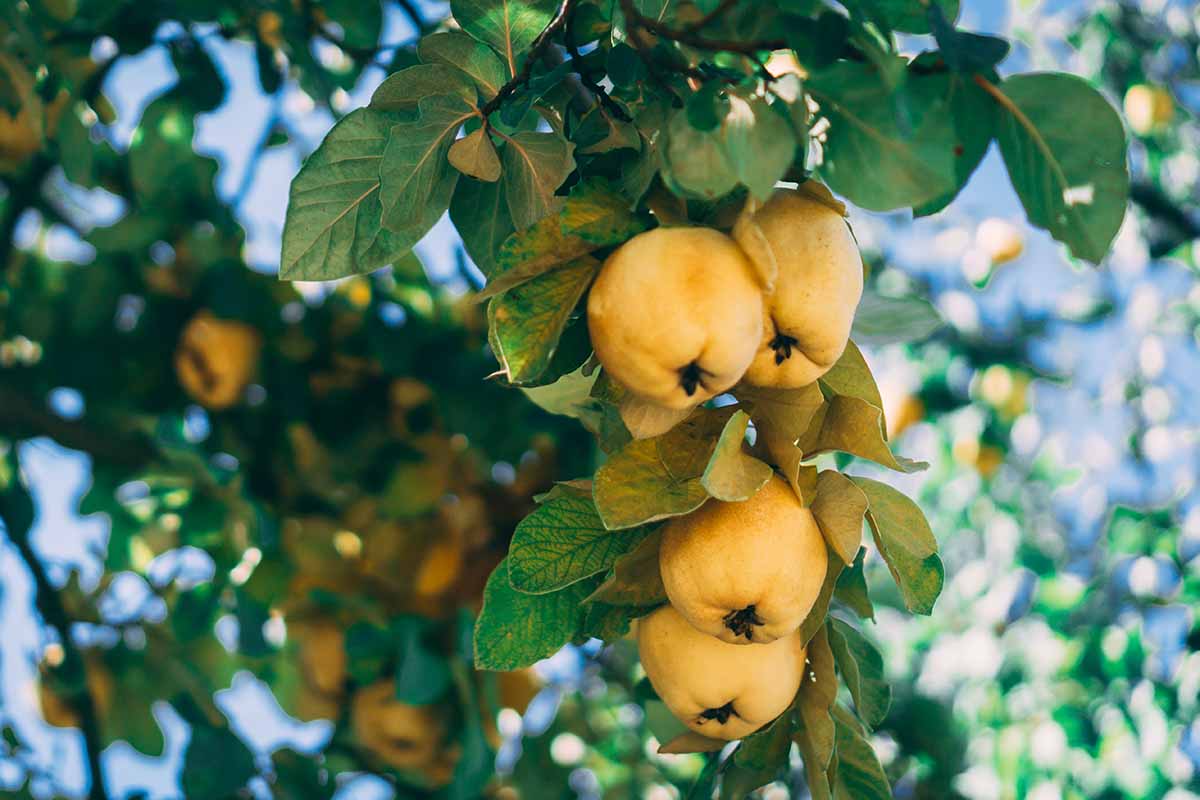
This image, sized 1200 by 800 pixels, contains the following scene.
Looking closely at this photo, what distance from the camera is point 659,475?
0.85 metres

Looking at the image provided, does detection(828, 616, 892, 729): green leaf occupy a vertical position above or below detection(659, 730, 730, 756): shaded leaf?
above

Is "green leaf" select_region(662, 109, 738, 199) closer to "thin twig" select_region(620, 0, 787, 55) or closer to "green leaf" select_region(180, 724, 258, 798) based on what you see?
"thin twig" select_region(620, 0, 787, 55)

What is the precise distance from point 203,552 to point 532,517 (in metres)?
1.33

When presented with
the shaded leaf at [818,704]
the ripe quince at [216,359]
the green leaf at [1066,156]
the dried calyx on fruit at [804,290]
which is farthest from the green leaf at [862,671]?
the ripe quince at [216,359]

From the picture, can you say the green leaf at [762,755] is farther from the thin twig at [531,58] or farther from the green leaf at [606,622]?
the thin twig at [531,58]

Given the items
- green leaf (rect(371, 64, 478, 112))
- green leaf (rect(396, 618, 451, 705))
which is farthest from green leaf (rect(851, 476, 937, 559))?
green leaf (rect(396, 618, 451, 705))

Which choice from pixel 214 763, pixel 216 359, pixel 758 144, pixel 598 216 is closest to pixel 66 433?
pixel 216 359

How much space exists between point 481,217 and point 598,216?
7.1 inches

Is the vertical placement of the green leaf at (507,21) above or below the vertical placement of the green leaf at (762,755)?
above

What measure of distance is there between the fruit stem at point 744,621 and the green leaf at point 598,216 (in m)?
0.27

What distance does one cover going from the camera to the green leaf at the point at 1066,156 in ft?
2.54

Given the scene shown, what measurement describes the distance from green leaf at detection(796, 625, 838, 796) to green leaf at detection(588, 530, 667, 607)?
125 millimetres

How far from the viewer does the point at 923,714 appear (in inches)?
88.4

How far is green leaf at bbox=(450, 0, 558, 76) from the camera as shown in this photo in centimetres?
89
